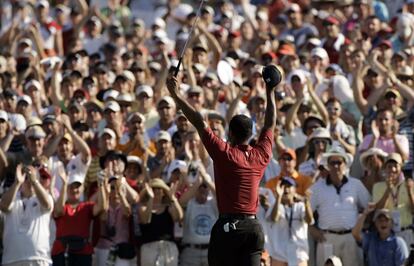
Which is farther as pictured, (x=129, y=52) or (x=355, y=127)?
(x=129, y=52)

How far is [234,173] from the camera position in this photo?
481 inches

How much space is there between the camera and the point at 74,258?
17.5 m

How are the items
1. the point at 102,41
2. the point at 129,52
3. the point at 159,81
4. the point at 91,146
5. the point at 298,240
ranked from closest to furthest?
1. the point at 298,240
2. the point at 91,146
3. the point at 159,81
4. the point at 129,52
5. the point at 102,41

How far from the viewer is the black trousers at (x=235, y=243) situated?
39.8ft

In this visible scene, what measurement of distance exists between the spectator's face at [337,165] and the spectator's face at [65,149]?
135 inches

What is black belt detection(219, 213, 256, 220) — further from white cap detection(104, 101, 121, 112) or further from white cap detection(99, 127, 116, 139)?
white cap detection(104, 101, 121, 112)

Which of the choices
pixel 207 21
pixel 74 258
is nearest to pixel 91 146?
pixel 74 258

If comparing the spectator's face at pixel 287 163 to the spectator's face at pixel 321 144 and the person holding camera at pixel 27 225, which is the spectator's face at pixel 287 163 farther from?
the person holding camera at pixel 27 225

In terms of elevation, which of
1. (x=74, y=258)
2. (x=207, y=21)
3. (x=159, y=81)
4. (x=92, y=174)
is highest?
(x=207, y=21)

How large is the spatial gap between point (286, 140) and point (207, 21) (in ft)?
15.5

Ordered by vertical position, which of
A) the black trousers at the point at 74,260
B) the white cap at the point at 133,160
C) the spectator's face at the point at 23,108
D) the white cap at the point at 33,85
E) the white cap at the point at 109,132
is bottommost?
the black trousers at the point at 74,260

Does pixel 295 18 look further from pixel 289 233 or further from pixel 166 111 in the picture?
pixel 289 233

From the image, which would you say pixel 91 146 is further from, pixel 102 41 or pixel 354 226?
pixel 102 41

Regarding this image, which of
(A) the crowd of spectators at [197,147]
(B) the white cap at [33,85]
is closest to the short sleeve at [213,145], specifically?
(A) the crowd of spectators at [197,147]
